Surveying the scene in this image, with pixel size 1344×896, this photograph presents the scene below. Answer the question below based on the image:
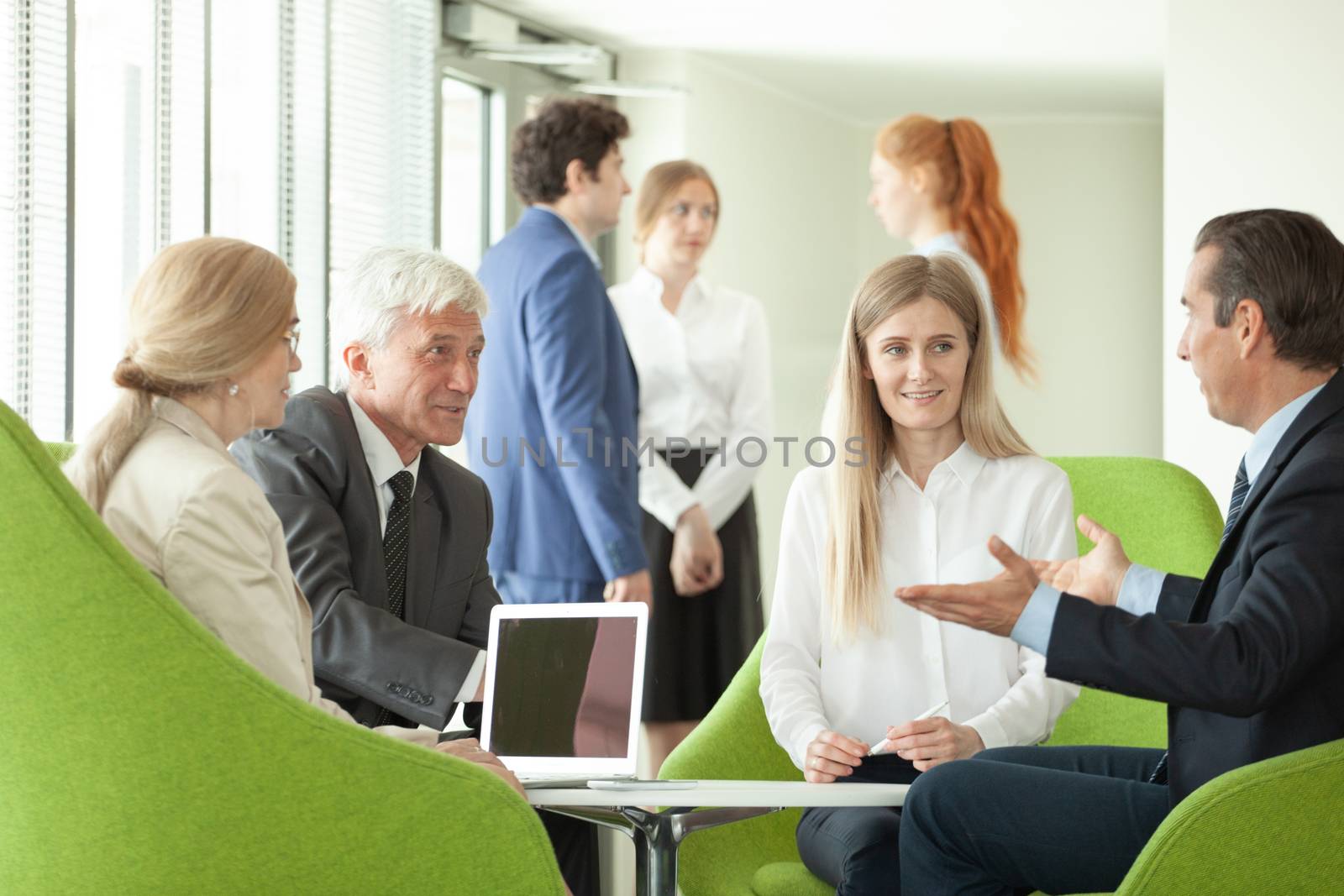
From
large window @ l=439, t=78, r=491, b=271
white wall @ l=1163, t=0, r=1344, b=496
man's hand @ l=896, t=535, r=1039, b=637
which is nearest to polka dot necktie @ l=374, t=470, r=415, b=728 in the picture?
man's hand @ l=896, t=535, r=1039, b=637

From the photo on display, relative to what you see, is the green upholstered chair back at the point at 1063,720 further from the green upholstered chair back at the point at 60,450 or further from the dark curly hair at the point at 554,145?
the dark curly hair at the point at 554,145

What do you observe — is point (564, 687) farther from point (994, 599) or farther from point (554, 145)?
point (554, 145)

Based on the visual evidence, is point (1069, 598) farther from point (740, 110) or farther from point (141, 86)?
point (740, 110)

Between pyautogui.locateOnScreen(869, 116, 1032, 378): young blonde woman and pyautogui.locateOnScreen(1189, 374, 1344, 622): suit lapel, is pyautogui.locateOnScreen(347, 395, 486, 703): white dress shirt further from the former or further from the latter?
pyautogui.locateOnScreen(869, 116, 1032, 378): young blonde woman

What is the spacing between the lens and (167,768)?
149cm

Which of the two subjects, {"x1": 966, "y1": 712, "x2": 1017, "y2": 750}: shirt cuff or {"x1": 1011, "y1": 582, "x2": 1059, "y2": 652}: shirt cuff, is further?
{"x1": 966, "y1": 712, "x2": 1017, "y2": 750}: shirt cuff

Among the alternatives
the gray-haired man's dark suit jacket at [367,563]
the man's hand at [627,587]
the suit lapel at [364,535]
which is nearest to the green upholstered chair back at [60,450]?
the gray-haired man's dark suit jacket at [367,563]

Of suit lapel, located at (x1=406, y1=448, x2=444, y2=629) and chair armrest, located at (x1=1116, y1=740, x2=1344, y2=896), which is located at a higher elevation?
suit lapel, located at (x1=406, y1=448, x2=444, y2=629)

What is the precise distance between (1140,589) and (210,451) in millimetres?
1139

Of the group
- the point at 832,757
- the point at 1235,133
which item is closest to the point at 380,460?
the point at 832,757

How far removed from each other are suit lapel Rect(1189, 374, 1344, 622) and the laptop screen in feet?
2.21

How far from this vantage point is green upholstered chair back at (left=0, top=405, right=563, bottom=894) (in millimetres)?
1439

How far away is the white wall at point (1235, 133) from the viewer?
394 centimetres

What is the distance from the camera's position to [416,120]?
4906 mm
